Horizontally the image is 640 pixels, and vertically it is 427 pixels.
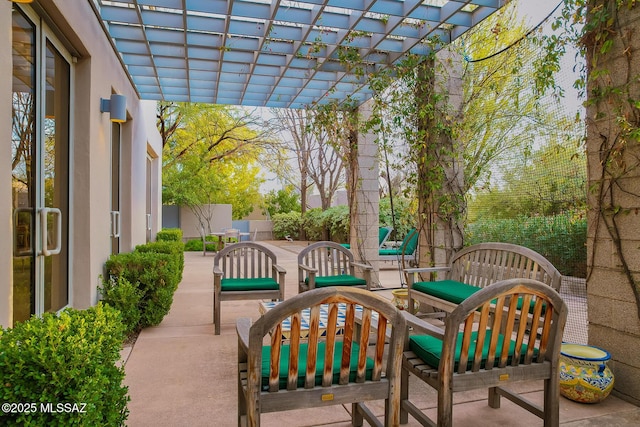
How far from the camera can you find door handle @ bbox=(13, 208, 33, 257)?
97.8 inches

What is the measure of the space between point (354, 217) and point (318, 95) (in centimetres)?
199

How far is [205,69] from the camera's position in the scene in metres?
5.79

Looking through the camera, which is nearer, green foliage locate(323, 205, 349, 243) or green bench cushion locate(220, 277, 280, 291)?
green bench cushion locate(220, 277, 280, 291)

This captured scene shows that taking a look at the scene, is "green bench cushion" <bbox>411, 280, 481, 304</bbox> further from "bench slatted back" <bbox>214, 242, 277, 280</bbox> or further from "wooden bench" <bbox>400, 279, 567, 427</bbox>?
"bench slatted back" <bbox>214, 242, 277, 280</bbox>

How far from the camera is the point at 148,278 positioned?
159 inches

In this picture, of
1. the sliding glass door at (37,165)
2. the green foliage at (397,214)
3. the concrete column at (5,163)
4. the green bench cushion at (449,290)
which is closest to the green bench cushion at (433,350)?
the green bench cushion at (449,290)

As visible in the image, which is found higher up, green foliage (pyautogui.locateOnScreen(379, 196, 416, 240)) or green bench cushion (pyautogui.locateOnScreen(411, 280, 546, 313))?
green foliage (pyautogui.locateOnScreen(379, 196, 416, 240))

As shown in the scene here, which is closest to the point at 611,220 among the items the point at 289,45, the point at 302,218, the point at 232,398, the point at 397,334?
the point at 397,334

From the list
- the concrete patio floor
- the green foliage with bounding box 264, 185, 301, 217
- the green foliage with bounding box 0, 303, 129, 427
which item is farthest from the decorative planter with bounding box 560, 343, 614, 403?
the green foliage with bounding box 264, 185, 301, 217

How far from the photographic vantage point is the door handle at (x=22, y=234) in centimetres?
248

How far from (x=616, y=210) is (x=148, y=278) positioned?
374 cm

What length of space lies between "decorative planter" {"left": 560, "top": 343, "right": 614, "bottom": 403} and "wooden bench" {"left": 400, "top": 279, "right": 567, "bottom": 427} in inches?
21.2

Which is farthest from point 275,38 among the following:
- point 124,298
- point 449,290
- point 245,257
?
point 449,290

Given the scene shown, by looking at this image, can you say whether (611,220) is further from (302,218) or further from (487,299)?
(302,218)
